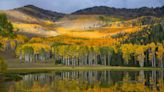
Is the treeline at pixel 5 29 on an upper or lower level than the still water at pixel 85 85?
upper

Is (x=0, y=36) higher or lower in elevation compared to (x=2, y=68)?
higher

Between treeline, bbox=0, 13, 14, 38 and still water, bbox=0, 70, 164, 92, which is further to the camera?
treeline, bbox=0, 13, 14, 38

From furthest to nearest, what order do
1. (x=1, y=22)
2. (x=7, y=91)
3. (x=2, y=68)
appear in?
(x=2, y=68), (x=1, y=22), (x=7, y=91)

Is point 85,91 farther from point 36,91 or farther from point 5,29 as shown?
point 5,29

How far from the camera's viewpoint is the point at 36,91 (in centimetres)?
6531

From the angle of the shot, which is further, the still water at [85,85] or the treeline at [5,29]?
the treeline at [5,29]

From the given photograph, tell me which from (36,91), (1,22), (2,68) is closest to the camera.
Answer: (36,91)

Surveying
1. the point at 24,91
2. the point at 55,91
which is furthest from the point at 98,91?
the point at 24,91

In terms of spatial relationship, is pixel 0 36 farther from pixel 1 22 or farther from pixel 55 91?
pixel 55 91

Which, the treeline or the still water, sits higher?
the treeline

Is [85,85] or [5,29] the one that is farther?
[5,29]

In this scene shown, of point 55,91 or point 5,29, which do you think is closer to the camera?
point 55,91

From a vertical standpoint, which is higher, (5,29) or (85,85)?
(5,29)

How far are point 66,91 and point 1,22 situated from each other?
29489 mm
